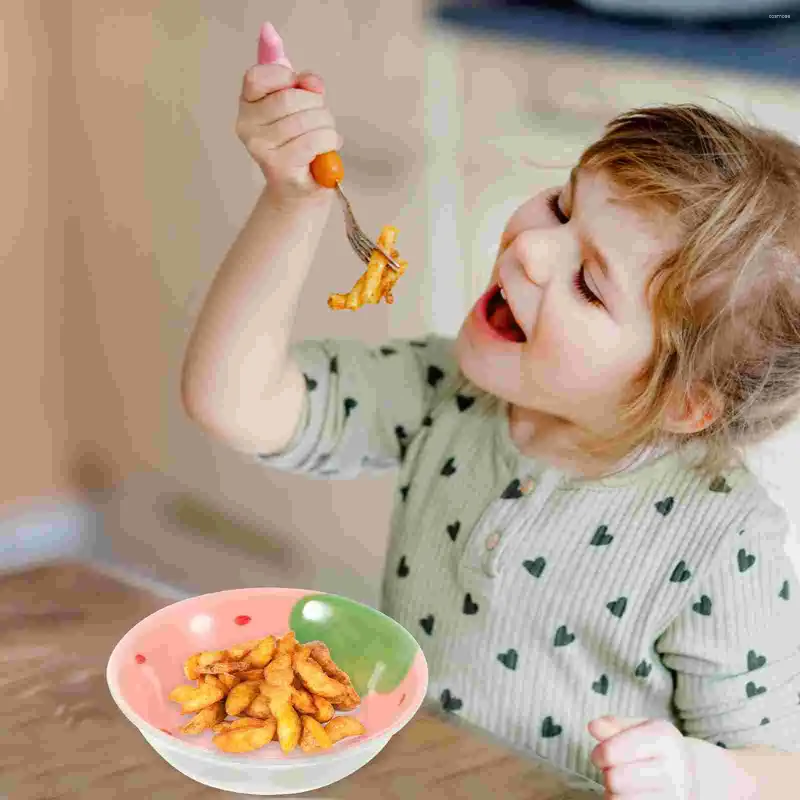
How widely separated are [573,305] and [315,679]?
10.9 inches

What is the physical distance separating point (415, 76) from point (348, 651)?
72cm

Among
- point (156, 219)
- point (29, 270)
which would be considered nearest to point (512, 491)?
point (156, 219)

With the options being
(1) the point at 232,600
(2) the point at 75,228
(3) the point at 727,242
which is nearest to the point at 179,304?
(2) the point at 75,228

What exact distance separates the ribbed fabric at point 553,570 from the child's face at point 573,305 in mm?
80

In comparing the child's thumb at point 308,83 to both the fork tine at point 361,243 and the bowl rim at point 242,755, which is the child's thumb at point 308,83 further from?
the bowl rim at point 242,755

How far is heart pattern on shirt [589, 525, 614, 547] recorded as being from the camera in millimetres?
769

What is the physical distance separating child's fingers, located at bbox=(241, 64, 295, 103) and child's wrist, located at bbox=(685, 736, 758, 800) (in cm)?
45

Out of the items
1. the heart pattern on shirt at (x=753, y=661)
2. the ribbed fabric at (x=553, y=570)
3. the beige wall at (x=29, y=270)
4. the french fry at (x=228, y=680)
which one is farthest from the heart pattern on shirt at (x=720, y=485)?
the beige wall at (x=29, y=270)

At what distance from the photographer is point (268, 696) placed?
599mm

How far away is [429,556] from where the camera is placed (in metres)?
0.85

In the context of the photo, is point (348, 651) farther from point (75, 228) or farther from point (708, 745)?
point (75, 228)

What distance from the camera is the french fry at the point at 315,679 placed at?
616mm

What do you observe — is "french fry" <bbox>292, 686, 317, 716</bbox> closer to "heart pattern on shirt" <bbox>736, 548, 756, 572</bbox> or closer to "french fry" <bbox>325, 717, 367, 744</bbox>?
"french fry" <bbox>325, 717, 367, 744</bbox>

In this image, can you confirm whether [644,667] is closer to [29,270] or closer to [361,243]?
[361,243]
